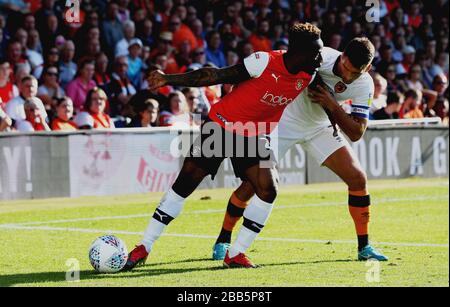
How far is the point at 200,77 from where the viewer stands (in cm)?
877

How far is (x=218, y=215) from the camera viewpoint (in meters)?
13.9

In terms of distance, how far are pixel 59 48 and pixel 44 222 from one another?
602 centimetres

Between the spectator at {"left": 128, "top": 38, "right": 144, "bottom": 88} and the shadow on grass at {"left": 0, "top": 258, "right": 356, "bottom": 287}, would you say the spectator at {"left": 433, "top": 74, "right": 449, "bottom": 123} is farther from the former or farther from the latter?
the shadow on grass at {"left": 0, "top": 258, "right": 356, "bottom": 287}

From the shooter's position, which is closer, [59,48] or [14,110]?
[14,110]

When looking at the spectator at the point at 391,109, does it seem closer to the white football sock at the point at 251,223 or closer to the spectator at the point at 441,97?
the spectator at the point at 441,97

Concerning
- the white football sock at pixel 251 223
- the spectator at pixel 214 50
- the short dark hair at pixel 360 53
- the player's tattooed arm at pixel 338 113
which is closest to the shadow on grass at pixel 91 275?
the white football sock at pixel 251 223

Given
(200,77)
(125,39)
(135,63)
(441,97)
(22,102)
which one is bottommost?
(441,97)

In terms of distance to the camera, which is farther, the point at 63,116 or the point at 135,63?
the point at 135,63

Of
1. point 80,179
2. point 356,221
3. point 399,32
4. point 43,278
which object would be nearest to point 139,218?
point 80,179

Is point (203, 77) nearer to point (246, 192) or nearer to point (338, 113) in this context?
point (338, 113)

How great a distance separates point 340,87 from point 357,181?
0.90 metres

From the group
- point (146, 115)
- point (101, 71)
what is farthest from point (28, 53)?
point (146, 115)

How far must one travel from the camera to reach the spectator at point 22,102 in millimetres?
15375

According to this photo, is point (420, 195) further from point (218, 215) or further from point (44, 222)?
point (44, 222)
